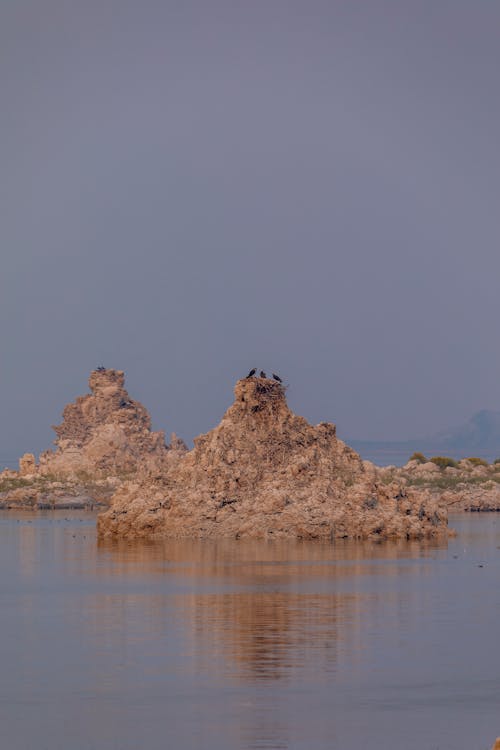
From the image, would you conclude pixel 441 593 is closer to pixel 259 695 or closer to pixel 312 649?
pixel 312 649

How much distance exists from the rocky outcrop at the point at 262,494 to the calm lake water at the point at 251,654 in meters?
12.2

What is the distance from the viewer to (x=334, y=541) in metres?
88.6

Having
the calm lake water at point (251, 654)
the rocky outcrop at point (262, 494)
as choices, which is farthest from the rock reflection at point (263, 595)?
the rocky outcrop at point (262, 494)

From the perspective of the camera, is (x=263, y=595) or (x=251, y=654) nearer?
(x=251, y=654)

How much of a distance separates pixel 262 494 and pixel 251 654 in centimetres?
4904

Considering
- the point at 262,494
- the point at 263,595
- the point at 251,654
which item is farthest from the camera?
the point at 262,494

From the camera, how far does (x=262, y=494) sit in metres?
88.2

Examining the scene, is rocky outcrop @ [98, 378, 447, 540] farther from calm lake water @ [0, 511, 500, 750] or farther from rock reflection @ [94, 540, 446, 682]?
calm lake water @ [0, 511, 500, 750]

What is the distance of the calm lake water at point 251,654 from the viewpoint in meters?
29.2

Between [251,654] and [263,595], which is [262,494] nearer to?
[263,595]

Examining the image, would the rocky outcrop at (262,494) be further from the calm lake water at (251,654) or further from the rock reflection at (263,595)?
the calm lake water at (251,654)

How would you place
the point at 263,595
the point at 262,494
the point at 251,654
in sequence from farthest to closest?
the point at 262,494 → the point at 263,595 → the point at 251,654

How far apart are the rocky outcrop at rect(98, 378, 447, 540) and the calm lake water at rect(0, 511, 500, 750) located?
40.1ft

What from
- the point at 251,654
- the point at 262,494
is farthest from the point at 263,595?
the point at 262,494
